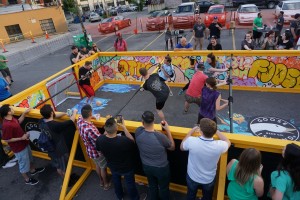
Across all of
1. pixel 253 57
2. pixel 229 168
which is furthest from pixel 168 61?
pixel 229 168

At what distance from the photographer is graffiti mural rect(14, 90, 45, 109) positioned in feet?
22.7

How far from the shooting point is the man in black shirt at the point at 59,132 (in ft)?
14.6

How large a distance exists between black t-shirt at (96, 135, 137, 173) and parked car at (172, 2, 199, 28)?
1828 centimetres

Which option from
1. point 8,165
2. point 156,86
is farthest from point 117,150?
point 8,165

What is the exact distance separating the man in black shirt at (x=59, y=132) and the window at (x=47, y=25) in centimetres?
2935

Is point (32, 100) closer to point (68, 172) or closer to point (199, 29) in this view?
point (68, 172)

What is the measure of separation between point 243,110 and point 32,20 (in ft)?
97.0

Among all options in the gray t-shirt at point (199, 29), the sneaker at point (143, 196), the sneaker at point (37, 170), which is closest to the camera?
the sneaker at point (143, 196)

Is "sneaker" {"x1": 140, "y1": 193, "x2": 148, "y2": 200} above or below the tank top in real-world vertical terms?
below

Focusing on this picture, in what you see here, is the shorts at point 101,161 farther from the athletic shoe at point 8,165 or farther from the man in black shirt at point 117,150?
the athletic shoe at point 8,165

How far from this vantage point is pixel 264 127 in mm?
6449

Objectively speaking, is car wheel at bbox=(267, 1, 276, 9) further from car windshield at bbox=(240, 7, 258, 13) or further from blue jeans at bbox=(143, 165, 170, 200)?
blue jeans at bbox=(143, 165, 170, 200)

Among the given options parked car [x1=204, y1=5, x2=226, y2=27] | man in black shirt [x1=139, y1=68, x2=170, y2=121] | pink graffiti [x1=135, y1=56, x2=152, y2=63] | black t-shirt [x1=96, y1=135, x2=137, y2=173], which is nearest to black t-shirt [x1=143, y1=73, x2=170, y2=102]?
man in black shirt [x1=139, y1=68, x2=170, y2=121]

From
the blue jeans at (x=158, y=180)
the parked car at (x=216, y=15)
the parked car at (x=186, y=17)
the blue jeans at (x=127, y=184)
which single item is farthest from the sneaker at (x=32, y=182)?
the parked car at (x=186, y=17)
